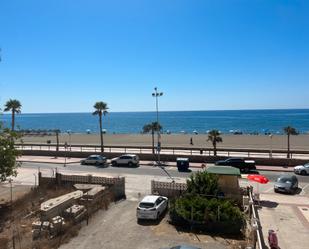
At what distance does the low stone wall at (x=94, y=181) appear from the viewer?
92.9 feet

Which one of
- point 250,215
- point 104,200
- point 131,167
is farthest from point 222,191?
point 131,167

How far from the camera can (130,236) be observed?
65.0 ft

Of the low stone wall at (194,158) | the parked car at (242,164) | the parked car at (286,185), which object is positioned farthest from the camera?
the low stone wall at (194,158)

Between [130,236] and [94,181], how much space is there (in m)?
11.2

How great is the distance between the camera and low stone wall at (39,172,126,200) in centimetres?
2833

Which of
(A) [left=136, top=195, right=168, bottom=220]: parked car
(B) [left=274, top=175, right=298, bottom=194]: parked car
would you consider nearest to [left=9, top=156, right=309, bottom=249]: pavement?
(B) [left=274, top=175, right=298, bottom=194]: parked car

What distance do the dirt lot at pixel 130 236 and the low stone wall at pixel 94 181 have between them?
498cm

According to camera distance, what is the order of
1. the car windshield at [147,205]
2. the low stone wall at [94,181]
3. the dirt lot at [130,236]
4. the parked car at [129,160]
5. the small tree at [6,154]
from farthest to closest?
the parked car at [129,160]
the low stone wall at [94,181]
the small tree at [6,154]
the car windshield at [147,205]
the dirt lot at [130,236]

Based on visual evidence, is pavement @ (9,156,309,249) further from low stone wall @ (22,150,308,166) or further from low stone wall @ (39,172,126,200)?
low stone wall @ (22,150,308,166)

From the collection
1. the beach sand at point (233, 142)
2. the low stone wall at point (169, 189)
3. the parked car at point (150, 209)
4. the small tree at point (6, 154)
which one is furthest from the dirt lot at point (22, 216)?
the beach sand at point (233, 142)

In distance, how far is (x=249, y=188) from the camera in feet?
84.1

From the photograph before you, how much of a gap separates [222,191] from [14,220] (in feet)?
46.4

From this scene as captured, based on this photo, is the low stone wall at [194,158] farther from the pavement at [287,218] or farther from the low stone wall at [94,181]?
the low stone wall at [94,181]

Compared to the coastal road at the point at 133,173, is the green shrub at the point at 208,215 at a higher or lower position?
higher
